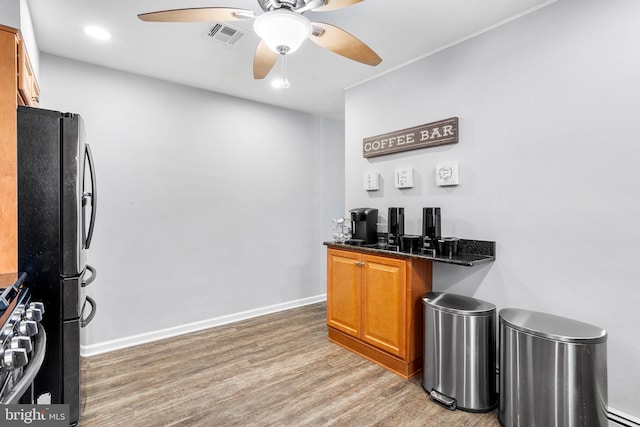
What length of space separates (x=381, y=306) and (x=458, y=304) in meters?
0.64

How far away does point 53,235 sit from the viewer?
1.89m

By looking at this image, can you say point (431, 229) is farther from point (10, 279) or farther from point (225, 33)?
point (10, 279)

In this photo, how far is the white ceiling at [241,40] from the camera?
219cm

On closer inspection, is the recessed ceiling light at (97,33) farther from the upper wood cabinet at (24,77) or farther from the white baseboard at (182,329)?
the white baseboard at (182,329)

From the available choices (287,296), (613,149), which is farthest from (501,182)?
(287,296)

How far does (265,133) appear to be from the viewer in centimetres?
417

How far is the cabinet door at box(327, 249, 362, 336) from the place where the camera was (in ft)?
9.70

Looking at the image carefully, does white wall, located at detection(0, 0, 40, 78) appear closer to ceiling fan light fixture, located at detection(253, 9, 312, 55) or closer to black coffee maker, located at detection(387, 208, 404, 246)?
ceiling fan light fixture, located at detection(253, 9, 312, 55)

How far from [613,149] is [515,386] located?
4.88 ft

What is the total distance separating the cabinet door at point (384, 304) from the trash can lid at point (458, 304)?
234 mm

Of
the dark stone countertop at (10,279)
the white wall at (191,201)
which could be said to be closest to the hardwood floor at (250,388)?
the white wall at (191,201)

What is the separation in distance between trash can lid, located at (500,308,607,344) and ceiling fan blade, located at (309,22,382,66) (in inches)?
71.2

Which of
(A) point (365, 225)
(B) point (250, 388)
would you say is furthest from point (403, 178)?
(B) point (250, 388)

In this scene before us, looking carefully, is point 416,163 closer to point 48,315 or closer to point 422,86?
point 422,86
